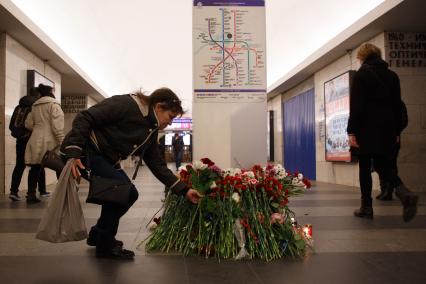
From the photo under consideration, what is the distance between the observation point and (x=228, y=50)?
16.5 ft

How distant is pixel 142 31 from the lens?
1513 cm

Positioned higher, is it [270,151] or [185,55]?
[185,55]

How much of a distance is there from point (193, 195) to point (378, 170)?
105 inches

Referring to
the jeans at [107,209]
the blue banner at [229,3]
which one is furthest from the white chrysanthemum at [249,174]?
the blue banner at [229,3]

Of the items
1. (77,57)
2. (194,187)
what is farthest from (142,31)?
(194,187)

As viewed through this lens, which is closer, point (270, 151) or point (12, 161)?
point (12, 161)

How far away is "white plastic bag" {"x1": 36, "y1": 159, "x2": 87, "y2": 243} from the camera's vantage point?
10.3 feet

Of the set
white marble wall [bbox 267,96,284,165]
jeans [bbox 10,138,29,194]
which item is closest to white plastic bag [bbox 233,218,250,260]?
jeans [bbox 10,138,29,194]

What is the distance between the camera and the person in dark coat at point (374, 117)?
5297 mm

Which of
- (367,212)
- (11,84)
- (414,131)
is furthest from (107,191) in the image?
(414,131)

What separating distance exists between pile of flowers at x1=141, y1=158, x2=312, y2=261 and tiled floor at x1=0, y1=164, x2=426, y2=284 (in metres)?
0.14

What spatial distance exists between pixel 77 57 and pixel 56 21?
3473 mm

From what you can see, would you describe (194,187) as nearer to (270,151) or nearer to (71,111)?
(270,151)

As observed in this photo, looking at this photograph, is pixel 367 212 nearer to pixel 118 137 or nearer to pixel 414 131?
pixel 118 137
